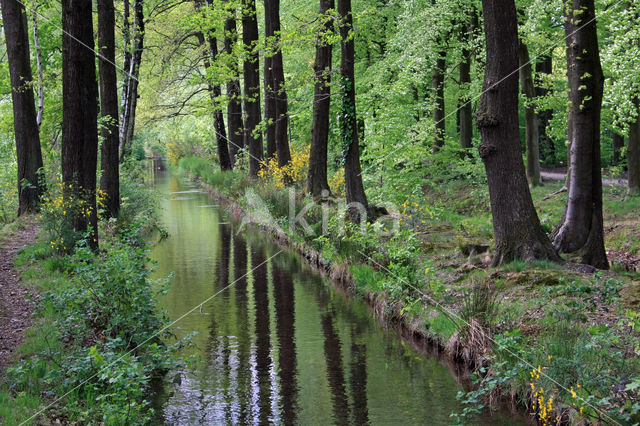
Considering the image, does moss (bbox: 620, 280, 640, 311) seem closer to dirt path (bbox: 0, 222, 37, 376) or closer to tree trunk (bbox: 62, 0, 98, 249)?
dirt path (bbox: 0, 222, 37, 376)

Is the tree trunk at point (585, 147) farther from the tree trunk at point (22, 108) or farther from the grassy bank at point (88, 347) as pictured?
the tree trunk at point (22, 108)

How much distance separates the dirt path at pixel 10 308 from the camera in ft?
23.6

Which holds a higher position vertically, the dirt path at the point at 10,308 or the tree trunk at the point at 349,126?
the tree trunk at the point at 349,126

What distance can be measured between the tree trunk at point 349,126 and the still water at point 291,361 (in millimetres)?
2150

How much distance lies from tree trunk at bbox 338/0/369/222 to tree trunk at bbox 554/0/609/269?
5.31m

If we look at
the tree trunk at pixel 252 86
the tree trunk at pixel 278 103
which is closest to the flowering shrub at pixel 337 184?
the tree trunk at pixel 278 103

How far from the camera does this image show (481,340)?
760cm

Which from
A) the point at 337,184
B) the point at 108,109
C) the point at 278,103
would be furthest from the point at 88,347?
the point at 278,103

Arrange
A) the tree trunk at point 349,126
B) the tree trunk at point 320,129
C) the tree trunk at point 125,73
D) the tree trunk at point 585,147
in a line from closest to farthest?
the tree trunk at point 585,147
the tree trunk at point 349,126
the tree trunk at point 320,129
the tree trunk at point 125,73

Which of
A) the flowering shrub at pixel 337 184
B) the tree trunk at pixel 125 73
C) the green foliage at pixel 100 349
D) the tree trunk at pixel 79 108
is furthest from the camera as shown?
the flowering shrub at pixel 337 184

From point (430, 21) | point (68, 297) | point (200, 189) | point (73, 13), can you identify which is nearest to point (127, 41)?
point (73, 13)

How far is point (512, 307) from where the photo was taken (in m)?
8.01

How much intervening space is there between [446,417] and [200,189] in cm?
3132

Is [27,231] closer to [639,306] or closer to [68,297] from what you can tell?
[68,297]
